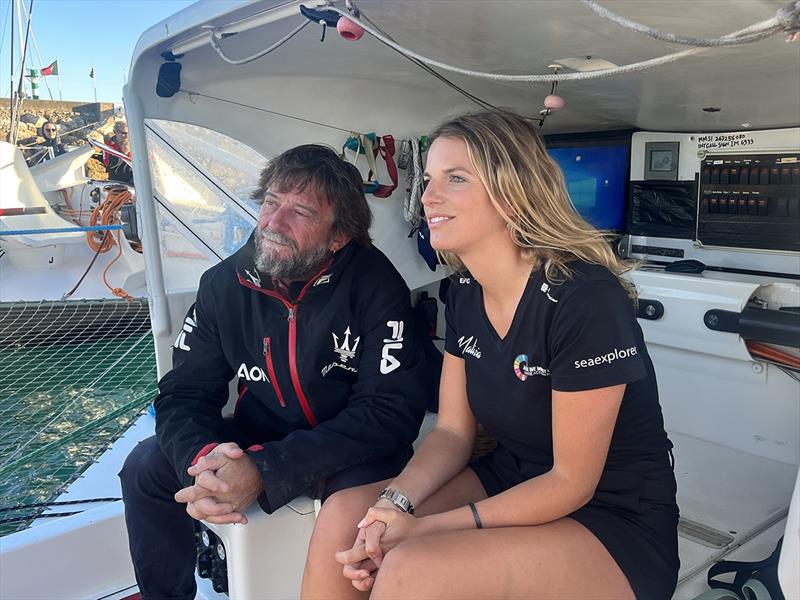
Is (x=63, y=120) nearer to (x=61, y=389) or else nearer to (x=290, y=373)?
(x=61, y=389)

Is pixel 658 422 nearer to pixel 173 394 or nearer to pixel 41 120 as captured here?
pixel 173 394

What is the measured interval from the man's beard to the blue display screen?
6.17 feet

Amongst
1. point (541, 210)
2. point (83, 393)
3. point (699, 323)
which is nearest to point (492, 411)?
point (541, 210)

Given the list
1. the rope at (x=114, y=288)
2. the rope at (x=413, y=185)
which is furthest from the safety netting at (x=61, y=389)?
the rope at (x=413, y=185)

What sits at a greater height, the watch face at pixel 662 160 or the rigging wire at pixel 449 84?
the rigging wire at pixel 449 84

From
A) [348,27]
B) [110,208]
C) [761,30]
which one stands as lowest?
[110,208]

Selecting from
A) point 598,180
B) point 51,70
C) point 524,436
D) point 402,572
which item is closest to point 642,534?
point 524,436

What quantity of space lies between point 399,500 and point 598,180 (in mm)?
2531

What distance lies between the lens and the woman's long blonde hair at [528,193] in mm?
1460

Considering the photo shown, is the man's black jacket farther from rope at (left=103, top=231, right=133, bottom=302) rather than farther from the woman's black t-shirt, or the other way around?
rope at (left=103, top=231, right=133, bottom=302)

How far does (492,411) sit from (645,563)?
0.45 meters

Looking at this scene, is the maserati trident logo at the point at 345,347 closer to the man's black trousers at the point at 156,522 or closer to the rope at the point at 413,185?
the man's black trousers at the point at 156,522

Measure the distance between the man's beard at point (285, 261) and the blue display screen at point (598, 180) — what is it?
1.88 metres

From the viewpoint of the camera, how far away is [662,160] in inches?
128
